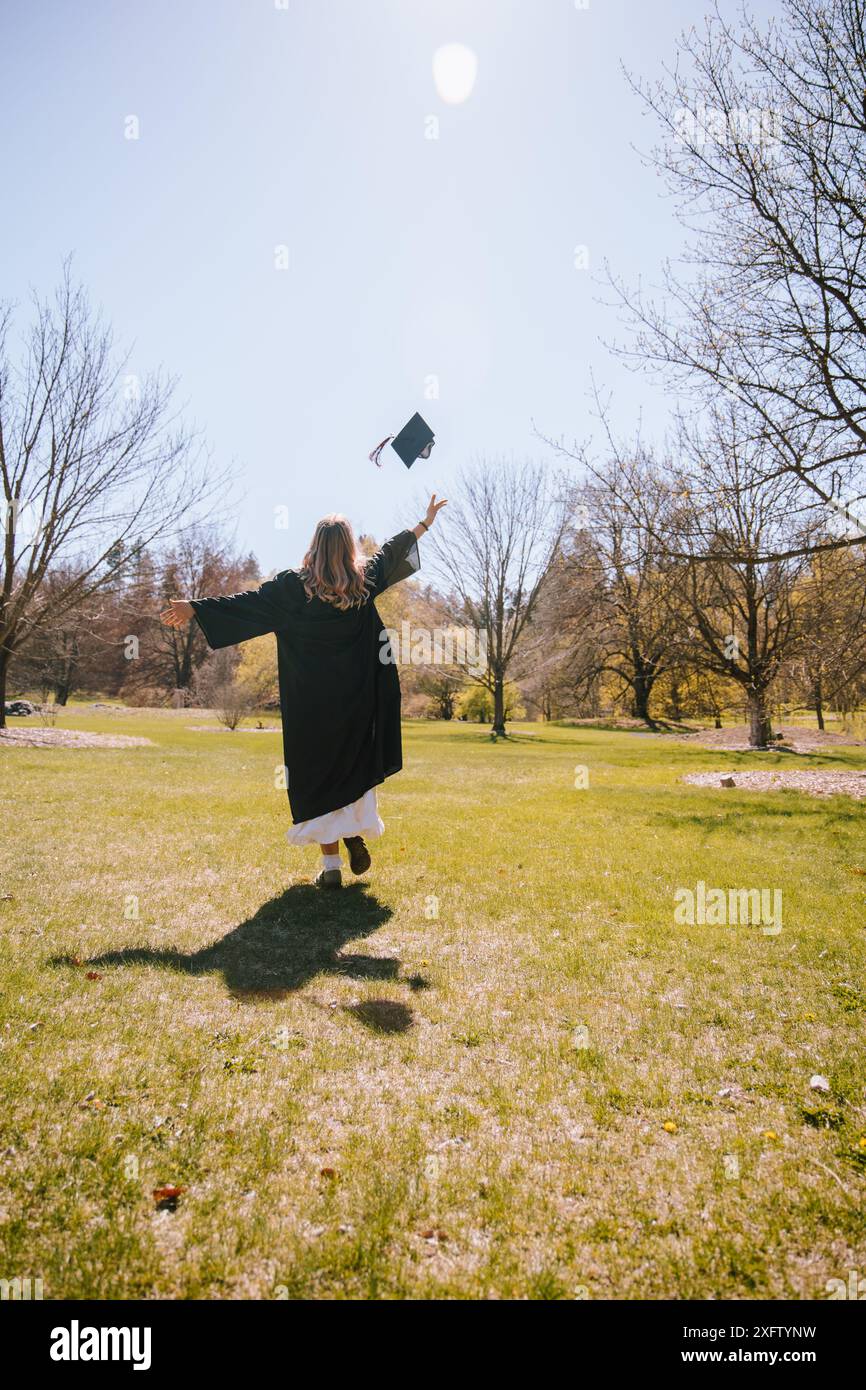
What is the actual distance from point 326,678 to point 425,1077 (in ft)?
11.8

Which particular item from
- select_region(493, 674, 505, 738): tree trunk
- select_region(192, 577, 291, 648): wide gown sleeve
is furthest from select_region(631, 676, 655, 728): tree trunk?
select_region(192, 577, 291, 648): wide gown sleeve

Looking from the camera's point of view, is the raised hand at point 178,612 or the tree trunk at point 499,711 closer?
the raised hand at point 178,612

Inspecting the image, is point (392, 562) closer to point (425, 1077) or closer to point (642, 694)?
point (425, 1077)

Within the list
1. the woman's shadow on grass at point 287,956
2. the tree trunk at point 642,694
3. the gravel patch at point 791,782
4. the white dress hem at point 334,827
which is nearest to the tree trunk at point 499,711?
the tree trunk at point 642,694

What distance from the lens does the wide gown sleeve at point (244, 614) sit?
5980 millimetres

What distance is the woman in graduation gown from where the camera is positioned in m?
6.00

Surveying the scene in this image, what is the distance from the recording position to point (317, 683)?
20.3ft

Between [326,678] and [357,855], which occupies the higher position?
[326,678]

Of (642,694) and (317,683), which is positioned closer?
(317,683)

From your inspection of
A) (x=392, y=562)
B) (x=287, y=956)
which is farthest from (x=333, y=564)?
(x=287, y=956)

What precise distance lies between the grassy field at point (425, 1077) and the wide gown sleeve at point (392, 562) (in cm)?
263

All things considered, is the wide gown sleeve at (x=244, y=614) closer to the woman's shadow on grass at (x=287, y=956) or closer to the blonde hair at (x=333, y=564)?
the blonde hair at (x=333, y=564)
